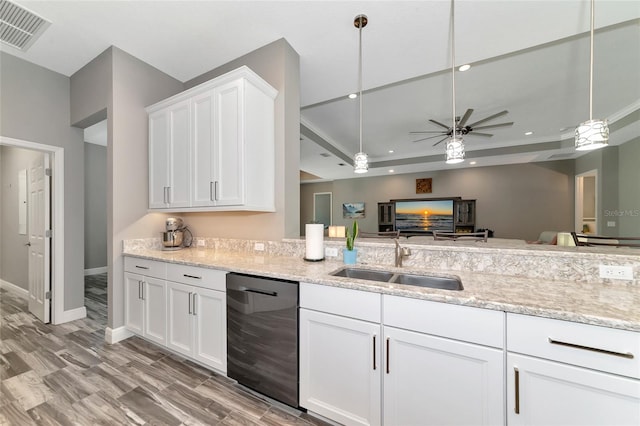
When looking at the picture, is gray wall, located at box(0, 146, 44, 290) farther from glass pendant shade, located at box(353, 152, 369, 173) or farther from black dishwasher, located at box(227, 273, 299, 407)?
glass pendant shade, located at box(353, 152, 369, 173)

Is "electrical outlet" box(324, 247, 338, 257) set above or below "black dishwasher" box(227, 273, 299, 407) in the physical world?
above

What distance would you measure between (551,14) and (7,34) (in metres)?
4.81

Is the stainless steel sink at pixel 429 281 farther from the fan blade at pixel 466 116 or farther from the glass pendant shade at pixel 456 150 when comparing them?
the fan blade at pixel 466 116

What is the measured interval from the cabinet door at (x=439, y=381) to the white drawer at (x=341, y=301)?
0.13 m

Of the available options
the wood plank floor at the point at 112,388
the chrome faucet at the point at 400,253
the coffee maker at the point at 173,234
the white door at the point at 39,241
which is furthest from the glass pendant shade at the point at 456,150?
the white door at the point at 39,241

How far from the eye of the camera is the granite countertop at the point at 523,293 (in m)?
0.93

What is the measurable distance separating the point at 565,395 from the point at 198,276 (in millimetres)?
2164

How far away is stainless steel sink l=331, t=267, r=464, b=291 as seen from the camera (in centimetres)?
150

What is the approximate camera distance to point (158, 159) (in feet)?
8.36

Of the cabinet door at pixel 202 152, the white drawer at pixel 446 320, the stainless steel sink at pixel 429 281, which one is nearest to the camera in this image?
the white drawer at pixel 446 320

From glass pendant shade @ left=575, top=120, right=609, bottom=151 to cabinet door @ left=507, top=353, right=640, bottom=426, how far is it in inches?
44.1

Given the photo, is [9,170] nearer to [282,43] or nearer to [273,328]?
[282,43]

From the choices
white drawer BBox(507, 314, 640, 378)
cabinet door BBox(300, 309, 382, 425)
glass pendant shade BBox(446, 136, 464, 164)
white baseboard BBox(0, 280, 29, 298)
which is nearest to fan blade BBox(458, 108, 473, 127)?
glass pendant shade BBox(446, 136, 464, 164)

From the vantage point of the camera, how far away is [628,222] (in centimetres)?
454
